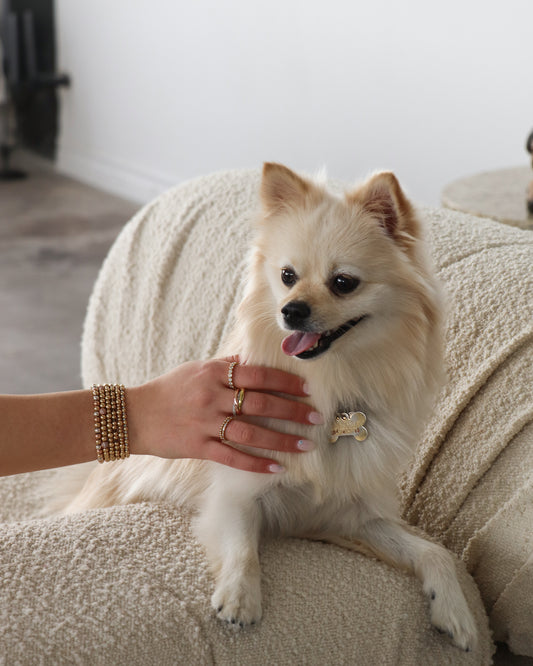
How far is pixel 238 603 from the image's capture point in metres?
0.90

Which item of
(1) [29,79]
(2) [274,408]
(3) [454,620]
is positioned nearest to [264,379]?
(2) [274,408]

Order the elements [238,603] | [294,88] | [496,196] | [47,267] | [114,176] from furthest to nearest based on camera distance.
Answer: [114,176]
[47,267]
[294,88]
[496,196]
[238,603]

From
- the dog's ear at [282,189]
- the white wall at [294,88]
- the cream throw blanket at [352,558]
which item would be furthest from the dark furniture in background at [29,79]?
the dog's ear at [282,189]

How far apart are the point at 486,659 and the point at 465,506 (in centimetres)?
20

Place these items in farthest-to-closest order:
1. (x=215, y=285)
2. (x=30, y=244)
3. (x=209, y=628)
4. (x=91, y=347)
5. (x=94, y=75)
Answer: (x=94, y=75) → (x=30, y=244) → (x=91, y=347) → (x=215, y=285) → (x=209, y=628)

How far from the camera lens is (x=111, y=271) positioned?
65.1 inches

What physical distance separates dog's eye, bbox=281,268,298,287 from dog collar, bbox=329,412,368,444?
0.19 meters

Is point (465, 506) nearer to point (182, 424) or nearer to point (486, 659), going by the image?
point (486, 659)

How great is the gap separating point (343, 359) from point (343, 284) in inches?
4.2

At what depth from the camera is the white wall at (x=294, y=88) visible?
293 centimetres

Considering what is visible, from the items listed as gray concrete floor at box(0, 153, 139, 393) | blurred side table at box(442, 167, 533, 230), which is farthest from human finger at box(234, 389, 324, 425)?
gray concrete floor at box(0, 153, 139, 393)

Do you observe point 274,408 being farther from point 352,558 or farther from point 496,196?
point 496,196

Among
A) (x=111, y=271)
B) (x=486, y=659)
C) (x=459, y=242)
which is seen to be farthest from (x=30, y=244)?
(x=486, y=659)

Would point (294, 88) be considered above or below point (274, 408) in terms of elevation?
below
